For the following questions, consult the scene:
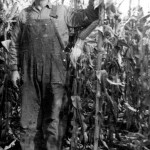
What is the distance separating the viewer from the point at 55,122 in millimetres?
2990

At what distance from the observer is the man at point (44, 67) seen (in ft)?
9.73

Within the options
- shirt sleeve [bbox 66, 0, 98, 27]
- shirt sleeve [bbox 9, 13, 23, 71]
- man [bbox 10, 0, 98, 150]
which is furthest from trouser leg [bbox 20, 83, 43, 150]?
shirt sleeve [bbox 66, 0, 98, 27]

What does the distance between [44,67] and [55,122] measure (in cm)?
54

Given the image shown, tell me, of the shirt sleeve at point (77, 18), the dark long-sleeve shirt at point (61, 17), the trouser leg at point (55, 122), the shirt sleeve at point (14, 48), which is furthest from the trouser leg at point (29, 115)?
the shirt sleeve at point (77, 18)

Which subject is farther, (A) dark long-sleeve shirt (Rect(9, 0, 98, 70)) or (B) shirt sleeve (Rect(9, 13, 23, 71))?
(B) shirt sleeve (Rect(9, 13, 23, 71))

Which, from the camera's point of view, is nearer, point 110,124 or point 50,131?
point 50,131

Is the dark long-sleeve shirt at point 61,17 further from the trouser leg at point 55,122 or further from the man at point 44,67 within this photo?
the trouser leg at point 55,122

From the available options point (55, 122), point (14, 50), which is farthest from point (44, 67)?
point (55, 122)

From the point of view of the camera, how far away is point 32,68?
9.86 ft

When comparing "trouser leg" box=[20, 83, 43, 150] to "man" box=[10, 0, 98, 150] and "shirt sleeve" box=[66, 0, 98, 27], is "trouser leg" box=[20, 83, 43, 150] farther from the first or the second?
"shirt sleeve" box=[66, 0, 98, 27]

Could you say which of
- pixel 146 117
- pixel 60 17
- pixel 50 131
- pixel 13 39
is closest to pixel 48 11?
pixel 60 17

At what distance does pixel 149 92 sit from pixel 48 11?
1211 mm

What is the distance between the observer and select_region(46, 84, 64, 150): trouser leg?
2.98m

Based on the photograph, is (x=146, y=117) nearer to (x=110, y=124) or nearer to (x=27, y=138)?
(x=110, y=124)
